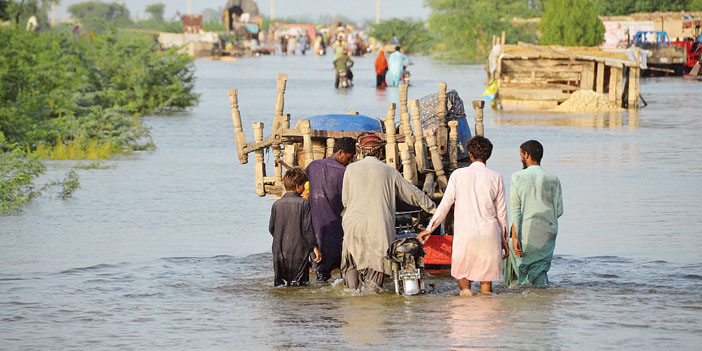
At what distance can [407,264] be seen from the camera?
8.23 meters

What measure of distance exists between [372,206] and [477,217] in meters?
0.75

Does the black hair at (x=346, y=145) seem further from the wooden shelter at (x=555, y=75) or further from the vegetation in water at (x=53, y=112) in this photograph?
the wooden shelter at (x=555, y=75)

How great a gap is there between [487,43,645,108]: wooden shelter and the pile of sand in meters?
0.42

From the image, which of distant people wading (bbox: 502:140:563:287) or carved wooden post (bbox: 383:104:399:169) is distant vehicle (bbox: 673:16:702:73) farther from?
distant people wading (bbox: 502:140:563:287)

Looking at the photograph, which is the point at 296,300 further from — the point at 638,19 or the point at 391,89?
the point at 638,19

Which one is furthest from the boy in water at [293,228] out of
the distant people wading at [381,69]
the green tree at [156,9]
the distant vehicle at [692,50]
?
the green tree at [156,9]

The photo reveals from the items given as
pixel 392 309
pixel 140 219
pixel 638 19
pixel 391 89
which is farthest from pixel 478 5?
pixel 392 309

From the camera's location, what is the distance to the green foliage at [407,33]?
269 ft

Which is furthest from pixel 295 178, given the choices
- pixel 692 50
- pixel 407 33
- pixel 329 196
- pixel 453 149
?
pixel 407 33

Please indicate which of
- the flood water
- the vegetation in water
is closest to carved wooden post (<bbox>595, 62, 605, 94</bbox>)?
the flood water

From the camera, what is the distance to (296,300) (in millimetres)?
8664

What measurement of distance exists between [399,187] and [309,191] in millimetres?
813

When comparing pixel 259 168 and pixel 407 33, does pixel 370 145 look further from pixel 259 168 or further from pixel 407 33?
pixel 407 33

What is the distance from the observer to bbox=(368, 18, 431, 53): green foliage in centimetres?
8200
